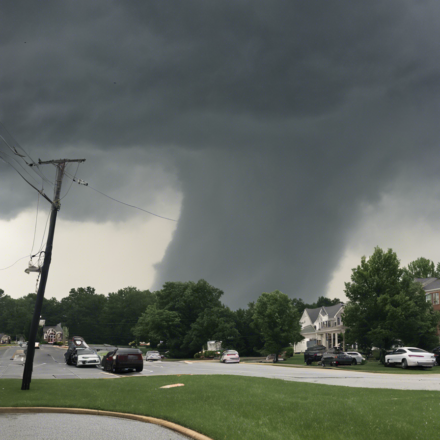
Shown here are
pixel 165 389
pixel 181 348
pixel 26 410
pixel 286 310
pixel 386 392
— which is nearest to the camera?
pixel 26 410

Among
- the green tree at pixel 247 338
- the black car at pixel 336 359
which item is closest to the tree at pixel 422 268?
the green tree at pixel 247 338

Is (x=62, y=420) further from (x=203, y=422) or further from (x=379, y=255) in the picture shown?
(x=379, y=255)

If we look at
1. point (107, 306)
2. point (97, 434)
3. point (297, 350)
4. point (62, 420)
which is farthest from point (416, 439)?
point (107, 306)

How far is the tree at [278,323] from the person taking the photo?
6028 centimetres

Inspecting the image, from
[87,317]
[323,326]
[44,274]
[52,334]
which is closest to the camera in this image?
[44,274]

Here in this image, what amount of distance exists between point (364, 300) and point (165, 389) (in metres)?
32.1

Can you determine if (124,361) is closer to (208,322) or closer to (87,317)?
(208,322)

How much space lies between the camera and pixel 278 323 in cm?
6081

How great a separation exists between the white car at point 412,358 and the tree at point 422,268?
78634 mm

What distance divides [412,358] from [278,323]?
27366mm

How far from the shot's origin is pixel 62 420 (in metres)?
11.9

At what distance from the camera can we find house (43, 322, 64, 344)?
16866 cm

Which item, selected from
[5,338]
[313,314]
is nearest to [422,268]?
[313,314]

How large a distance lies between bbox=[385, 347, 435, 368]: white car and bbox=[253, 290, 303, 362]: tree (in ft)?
79.5
